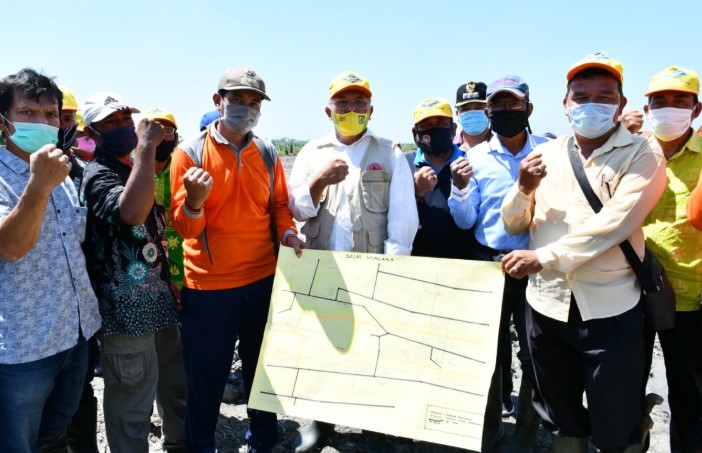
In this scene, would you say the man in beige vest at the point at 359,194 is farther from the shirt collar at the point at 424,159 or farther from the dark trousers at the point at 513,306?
the dark trousers at the point at 513,306

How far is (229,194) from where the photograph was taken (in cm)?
300

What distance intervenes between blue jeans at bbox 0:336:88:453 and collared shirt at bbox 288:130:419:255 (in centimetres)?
150

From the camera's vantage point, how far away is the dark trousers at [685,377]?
2.99 metres

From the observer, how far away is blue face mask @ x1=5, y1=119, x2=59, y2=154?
231cm

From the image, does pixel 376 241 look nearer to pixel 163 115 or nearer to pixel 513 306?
pixel 513 306

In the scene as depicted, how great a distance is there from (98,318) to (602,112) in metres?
2.93

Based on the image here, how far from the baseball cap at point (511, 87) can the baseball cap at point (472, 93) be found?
867mm

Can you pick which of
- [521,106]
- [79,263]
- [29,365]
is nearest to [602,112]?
[521,106]

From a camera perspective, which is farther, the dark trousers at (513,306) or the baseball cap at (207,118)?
the baseball cap at (207,118)

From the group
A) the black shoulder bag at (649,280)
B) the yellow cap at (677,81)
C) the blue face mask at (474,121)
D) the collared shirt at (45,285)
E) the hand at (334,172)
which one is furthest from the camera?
the blue face mask at (474,121)

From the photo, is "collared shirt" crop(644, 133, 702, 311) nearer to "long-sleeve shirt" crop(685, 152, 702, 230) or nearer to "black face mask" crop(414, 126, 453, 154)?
"long-sleeve shirt" crop(685, 152, 702, 230)

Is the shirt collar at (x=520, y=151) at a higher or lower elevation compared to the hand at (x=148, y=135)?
higher

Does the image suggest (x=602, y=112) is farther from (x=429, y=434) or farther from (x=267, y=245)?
(x=267, y=245)

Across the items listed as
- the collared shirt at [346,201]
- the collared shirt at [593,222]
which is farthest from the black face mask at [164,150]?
the collared shirt at [593,222]
